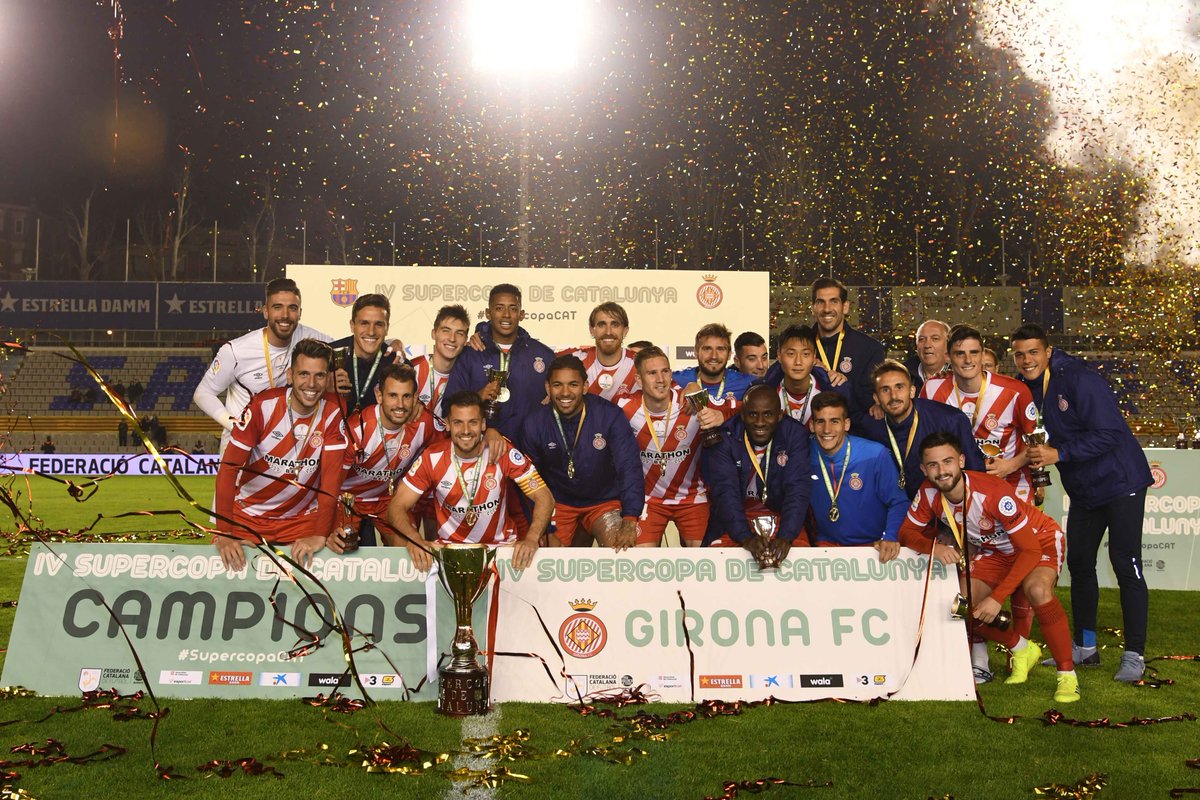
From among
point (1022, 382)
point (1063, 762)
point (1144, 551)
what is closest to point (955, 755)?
point (1063, 762)

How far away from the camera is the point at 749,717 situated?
437 centimetres

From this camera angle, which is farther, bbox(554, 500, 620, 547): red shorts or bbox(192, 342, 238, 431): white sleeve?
bbox(192, 342, 238, 431): white sleeve

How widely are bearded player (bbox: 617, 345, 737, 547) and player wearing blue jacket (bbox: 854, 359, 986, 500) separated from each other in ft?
3.43

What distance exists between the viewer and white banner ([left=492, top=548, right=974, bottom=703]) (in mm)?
4656

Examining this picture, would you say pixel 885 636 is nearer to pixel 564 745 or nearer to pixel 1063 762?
pixel 1063 762

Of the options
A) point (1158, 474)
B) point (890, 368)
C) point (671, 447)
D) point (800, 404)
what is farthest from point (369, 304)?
point (1158, 474)

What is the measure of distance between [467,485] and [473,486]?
0.03 metres

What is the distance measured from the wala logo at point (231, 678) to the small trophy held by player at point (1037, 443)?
4469 millimetres

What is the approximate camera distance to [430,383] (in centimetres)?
677

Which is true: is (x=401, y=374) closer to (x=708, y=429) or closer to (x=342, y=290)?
(x=708, y=429)

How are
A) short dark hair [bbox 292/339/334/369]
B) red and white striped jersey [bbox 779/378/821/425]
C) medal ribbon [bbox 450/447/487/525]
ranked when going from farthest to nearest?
red and white striped jersey [bbox 779/378/821/425], short dark hair [bbox 292/339/334/369], medal ribbon [bbox 450/447/487/525]

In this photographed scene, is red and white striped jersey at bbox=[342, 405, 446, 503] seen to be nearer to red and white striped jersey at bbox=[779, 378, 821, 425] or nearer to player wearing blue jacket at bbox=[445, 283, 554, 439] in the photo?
player wearing blue jacket at bbox=[445, 283, 554, 439]

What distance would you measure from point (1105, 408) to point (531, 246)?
32843 millimetres

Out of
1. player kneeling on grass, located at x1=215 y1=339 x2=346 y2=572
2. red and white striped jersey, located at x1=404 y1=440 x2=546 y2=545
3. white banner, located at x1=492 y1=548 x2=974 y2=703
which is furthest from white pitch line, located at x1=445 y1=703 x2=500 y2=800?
player kneeling on grass, located at x1=215 y1=339 x2=346 y2=572
